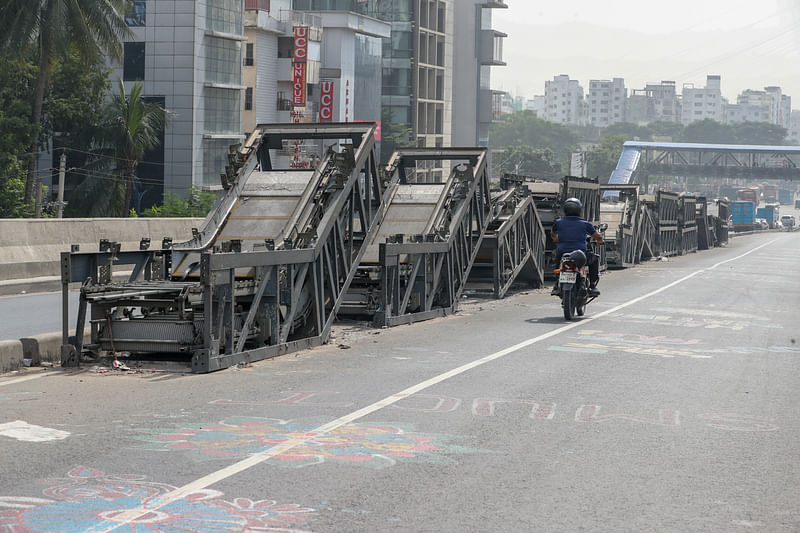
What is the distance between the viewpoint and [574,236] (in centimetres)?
1752

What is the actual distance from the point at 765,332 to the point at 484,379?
23.9 ft

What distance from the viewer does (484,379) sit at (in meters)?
10.6

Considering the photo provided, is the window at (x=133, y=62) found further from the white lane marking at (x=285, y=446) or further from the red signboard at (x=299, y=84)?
the white lane marking at (x=285, y=446)

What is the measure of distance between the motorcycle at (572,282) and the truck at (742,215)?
109167 millimetres

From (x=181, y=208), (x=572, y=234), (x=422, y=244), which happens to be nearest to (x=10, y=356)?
(x=422, y=244)

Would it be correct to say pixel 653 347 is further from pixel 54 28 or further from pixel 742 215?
pixel 742 215

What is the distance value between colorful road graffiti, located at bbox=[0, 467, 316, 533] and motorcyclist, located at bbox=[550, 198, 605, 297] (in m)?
11.9

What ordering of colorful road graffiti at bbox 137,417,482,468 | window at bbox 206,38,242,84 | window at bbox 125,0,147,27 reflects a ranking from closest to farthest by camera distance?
colorful road graffiti at bbox 137,417,482,468 → window at bbox 125,0,147,27 → window at bbox 206,38,242,84

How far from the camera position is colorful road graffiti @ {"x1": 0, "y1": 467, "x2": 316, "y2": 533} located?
18.3 ft

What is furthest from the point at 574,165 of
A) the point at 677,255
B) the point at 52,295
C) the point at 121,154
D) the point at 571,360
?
the point at 571,360

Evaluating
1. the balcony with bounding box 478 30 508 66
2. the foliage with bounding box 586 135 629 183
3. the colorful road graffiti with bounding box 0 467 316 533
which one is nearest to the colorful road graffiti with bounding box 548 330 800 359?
the colorful road graffiti with bounding box 0 467 316 533

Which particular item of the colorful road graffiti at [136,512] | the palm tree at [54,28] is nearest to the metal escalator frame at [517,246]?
the colorful road graffiti at [136,512]

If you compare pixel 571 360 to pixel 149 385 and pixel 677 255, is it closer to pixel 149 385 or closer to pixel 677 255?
pixel 149 385

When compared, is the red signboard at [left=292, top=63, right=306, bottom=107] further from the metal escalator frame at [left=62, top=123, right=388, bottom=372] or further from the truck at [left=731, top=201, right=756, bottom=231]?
the truck at [left=731, top=201, right=756, bottom=231]
